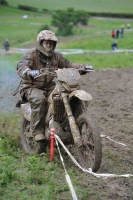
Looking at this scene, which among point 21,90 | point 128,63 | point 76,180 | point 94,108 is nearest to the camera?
point 76,180

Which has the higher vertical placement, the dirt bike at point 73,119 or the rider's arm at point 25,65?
the rider's arm at point 25,65

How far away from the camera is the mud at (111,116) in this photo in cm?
643

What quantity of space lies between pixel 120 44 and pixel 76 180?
97.1ft

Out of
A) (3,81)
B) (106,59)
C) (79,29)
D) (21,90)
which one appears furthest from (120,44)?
(21,90)

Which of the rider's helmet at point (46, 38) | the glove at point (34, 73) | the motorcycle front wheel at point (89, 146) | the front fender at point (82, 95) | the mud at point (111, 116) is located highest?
the rider's helmet at point (46, 38)

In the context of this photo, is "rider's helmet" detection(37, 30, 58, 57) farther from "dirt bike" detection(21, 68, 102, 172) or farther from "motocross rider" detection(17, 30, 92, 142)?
"dirt bike" detection(21, 68, 102, 172)

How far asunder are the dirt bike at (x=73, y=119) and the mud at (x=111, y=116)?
0.89 ft

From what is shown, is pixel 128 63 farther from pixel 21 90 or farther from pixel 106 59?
pixel 21 90

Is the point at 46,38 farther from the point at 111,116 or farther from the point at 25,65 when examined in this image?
the point at 111,116

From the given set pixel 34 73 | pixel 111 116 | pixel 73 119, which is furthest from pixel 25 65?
pixel 111 116

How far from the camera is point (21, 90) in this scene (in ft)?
26.9

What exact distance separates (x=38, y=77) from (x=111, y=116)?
3.84 m

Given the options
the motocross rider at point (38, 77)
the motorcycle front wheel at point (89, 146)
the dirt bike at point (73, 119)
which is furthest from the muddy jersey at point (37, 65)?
the motorcycle front wheel at point (89, 146)

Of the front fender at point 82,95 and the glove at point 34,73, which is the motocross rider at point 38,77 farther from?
the front fender at point 82,95
